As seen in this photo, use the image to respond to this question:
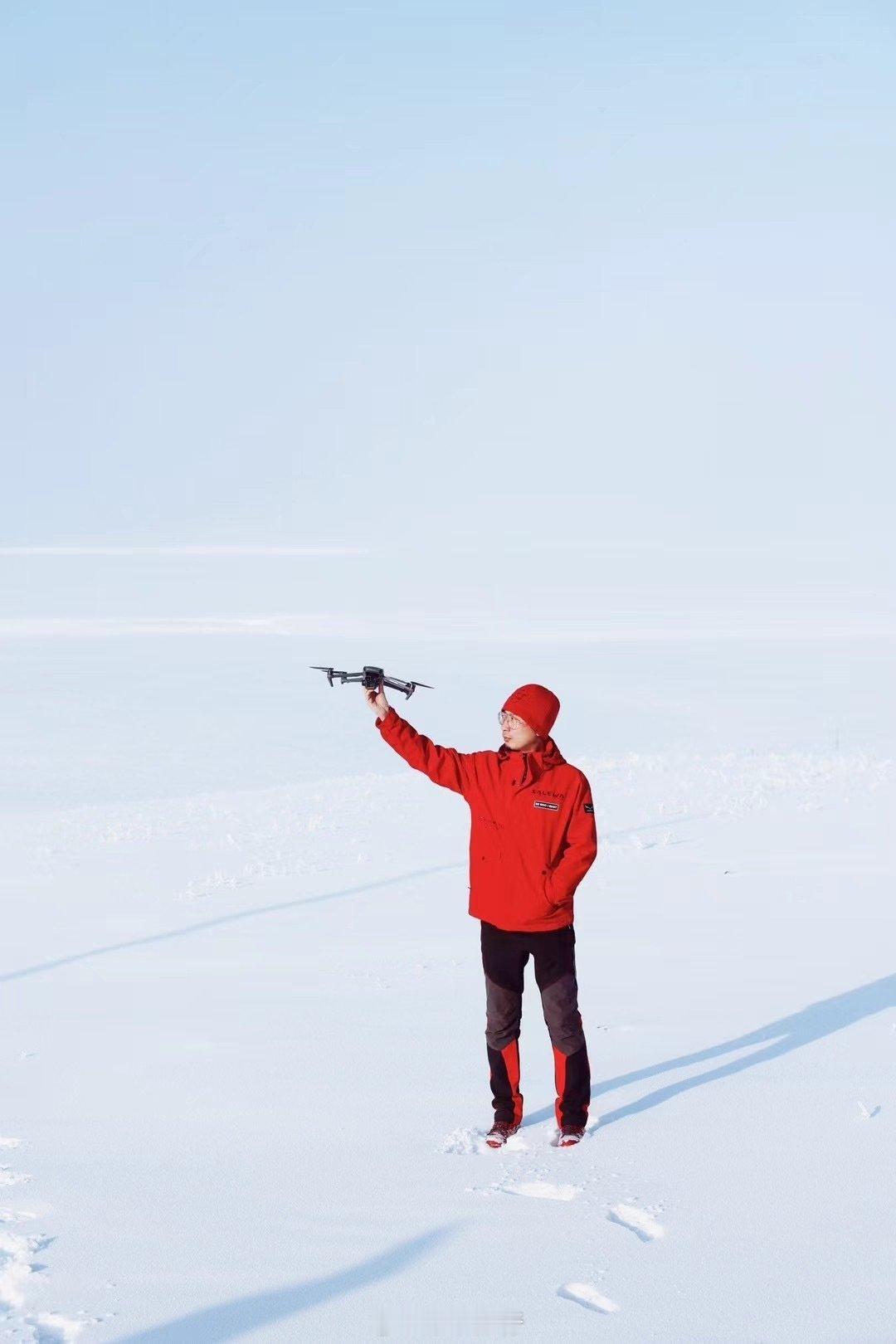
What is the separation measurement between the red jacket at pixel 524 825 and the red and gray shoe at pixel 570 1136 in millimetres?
821

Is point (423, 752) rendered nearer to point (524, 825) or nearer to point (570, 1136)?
point (524, 825)

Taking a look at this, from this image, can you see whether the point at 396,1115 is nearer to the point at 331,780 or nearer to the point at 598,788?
the point at 598,788

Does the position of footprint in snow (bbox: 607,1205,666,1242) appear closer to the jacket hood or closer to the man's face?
the jacket hood

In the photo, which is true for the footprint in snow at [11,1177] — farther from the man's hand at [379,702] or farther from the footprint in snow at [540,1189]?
the man's hand at [379,702]

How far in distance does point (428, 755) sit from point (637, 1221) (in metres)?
1.92

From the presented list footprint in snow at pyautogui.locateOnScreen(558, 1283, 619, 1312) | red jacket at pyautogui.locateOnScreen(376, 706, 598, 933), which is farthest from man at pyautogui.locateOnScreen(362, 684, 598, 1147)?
footprint in snow at pyautogui.locateOnScreen(558, 1283, 619, 1312)

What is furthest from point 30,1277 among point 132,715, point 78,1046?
point 132,715

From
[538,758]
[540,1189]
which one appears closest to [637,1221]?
[540,1189]

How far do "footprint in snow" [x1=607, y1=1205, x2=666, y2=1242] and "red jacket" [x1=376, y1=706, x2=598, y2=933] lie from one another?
3.72 feet

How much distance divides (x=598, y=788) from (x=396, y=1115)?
11956 millimetres

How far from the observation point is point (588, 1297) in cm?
454

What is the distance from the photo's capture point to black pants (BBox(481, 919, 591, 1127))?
5949 millimetres

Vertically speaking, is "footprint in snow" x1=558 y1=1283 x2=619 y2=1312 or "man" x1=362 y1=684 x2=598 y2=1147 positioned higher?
"man" x1=362 y1=684 x2=598 y2=1147

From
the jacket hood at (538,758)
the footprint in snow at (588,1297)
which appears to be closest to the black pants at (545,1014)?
the jacket hood at (538,758)
